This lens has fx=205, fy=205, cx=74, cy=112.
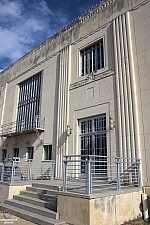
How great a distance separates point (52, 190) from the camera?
817 cm

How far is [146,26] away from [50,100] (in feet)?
25.0

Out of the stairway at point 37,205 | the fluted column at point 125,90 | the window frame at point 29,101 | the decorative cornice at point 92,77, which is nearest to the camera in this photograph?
the stairway at point 37,205

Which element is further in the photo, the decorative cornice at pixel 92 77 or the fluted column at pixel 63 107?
the fluted column at pixel 63 107

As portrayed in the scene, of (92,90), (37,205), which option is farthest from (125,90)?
(37,205)

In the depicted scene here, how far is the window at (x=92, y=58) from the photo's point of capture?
12.0 meters

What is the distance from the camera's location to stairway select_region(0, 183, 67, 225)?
642 centimetres

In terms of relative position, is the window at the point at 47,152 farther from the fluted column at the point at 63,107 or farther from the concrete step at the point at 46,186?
the concrete step at the point at 46,186

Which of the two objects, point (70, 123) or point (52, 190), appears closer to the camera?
point (52, 190)

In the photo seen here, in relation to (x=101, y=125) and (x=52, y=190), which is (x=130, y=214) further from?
(x=101, y=125)

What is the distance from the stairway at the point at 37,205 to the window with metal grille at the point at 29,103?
7.04 m

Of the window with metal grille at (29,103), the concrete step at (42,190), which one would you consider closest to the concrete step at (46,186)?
the concrete step at (42,190)

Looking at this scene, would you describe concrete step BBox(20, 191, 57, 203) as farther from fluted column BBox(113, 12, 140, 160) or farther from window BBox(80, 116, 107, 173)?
fluted column BBox(113, 12, 140, 160)

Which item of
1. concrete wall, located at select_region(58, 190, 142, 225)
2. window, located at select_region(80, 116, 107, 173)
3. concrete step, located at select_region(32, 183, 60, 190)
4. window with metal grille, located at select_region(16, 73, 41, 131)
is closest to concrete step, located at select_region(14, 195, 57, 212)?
concrete wall, located at select_region(58, 190, 142, 225)

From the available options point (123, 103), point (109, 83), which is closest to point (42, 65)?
point (109, 83)
